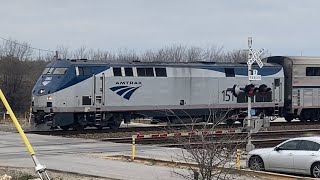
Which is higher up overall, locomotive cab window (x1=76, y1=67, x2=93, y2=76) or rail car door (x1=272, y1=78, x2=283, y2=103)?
locomotive cab window (x1=76, y1=67, x2=93, y2=76)

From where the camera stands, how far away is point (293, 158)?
17141 mm

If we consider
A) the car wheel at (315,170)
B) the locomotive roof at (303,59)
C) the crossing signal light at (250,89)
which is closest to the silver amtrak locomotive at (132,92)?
the locomotive roof at (303,59)

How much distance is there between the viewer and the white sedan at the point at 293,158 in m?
16.6

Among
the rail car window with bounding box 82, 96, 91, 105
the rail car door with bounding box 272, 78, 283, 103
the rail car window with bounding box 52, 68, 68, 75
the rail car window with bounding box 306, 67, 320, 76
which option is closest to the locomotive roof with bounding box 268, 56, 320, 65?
the rail car window with bounding box 306, 67, 320, 76

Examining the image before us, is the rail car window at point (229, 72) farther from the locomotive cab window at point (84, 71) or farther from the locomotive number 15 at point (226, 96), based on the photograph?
the locomotive cab window at point (84, 71)

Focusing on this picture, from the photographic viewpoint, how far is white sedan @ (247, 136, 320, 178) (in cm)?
1659

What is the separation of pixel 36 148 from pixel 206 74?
15.6 metres

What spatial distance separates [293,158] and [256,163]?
162cm

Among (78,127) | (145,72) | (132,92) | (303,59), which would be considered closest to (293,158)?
(132,92)

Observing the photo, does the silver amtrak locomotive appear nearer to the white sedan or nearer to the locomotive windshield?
the locomotive windshield

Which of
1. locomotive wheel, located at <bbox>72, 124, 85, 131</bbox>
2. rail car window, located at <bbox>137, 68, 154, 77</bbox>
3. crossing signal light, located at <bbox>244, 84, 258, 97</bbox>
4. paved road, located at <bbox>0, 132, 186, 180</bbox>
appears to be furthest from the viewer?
rail car window, located at <bbox>137, 68, 154, 77</bbox>

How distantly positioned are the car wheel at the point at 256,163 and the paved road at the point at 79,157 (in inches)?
107

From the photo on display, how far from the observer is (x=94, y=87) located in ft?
109

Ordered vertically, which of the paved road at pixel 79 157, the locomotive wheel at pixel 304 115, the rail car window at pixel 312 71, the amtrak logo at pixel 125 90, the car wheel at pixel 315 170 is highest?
the rail car window at pixel 312 71
